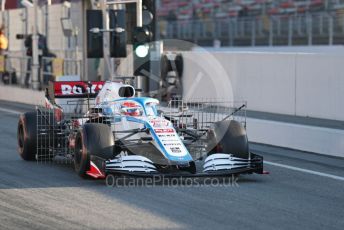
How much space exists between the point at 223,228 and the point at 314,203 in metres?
1.86

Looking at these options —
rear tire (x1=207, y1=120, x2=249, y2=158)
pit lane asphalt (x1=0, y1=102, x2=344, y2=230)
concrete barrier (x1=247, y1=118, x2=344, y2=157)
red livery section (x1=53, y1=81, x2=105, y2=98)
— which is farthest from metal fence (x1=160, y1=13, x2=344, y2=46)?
rear tire (x1=207, y1=120, x2=249, y2=158)

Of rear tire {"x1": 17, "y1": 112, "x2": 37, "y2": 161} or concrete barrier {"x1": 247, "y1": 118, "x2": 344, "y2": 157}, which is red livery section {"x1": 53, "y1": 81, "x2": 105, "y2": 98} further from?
concrete barrier {"x1": 247, "y1": 118, "x2": 344, "y2": 157}

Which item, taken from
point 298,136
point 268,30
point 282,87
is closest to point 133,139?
point 298,136

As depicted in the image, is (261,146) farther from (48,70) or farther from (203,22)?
(203,22)

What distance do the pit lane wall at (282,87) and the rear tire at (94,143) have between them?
4.75m

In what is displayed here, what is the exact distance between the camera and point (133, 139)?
39.4 feet

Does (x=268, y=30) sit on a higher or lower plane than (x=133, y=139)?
higher

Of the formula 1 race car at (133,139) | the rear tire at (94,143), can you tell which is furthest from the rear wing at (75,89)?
the rear tire at (94,143)

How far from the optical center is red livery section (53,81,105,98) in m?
14.6

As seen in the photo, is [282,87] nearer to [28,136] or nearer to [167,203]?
[28,136]

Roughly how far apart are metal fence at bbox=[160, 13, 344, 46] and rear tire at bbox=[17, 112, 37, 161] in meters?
18.3

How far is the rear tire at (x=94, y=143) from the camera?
11586mm

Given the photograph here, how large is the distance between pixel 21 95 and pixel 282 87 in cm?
1123

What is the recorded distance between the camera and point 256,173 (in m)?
12.1
